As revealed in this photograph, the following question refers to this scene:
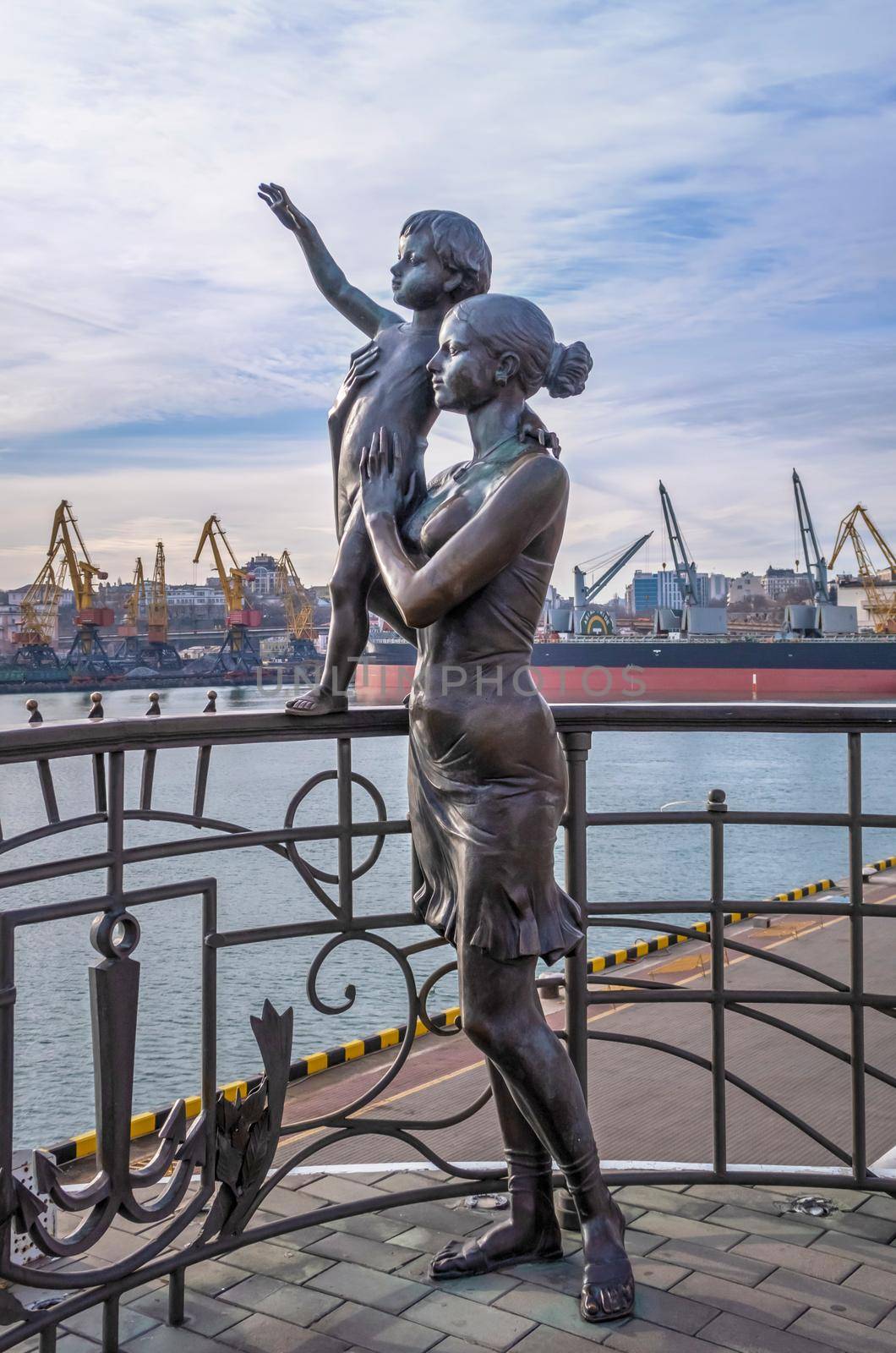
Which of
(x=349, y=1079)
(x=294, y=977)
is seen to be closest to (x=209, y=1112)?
(x=349, y=1079)

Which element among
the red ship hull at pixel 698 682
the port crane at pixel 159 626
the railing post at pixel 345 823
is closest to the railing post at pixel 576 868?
the railing post at pixel 345 823

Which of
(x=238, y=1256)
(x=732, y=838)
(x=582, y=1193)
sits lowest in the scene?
(x=732, y=838)

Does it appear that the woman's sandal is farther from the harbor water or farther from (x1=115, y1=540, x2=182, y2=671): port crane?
(x1=115, y1=540, x2=182, y2=671): port crane

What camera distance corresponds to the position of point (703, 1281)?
225 cm

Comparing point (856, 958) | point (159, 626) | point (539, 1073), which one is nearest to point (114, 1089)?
point (539, 1073)

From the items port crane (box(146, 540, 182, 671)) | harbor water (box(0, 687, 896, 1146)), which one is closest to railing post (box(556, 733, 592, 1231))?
harbor water (box(0, 687, 896, 1146))

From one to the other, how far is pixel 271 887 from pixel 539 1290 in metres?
13.7

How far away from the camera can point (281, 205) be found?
8.28 ft

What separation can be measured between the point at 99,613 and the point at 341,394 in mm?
53327

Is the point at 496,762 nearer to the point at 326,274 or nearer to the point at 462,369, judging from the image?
the point at 462,369

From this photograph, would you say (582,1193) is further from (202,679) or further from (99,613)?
(99,613)

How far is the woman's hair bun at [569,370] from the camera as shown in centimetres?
233

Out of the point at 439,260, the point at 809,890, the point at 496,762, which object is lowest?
the point at 809,890

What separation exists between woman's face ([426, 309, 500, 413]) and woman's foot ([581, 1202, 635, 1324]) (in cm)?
157
